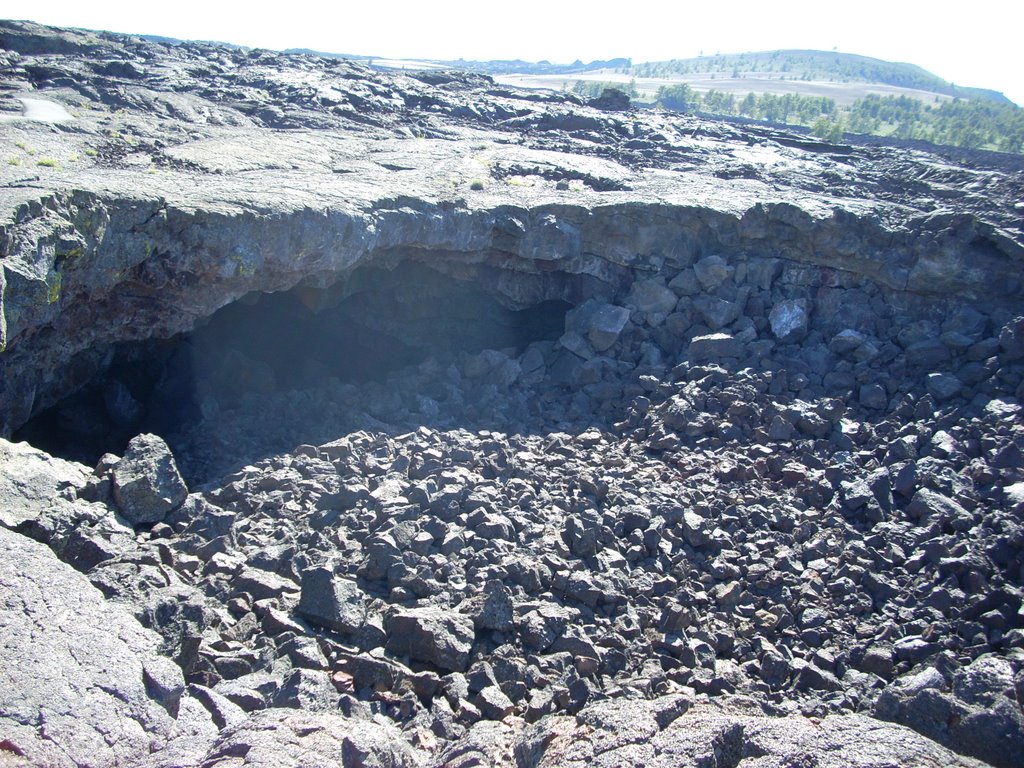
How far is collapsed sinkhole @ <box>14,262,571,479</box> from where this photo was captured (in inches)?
332

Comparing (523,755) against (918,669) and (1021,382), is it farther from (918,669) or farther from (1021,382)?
(1021,382)

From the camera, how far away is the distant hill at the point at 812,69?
78.2 meters

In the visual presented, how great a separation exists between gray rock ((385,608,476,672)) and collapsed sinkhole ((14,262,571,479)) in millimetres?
3449

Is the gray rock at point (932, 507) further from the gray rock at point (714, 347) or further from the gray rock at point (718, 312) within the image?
the gray rock at point (718, 312)

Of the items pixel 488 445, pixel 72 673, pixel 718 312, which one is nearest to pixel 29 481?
pixel 72 673

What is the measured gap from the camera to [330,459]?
781 cm

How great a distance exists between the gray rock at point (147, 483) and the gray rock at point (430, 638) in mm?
2190

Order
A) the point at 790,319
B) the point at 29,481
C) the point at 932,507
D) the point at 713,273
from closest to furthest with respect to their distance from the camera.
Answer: the point at 29,481 → the point at 932,507 → the point at 790,319 → the point at 713,273

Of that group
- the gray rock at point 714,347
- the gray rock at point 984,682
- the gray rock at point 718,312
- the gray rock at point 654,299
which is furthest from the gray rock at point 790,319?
the gray rock at point 984,682

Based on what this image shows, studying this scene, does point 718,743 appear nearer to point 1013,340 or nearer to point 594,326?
point 594,326

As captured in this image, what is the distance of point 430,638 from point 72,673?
85.2 inches

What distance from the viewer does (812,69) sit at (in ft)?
272

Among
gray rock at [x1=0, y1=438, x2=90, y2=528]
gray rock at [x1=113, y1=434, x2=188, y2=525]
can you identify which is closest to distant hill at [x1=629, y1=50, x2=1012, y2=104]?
gray rock at [x1=113, y1=434, x2=188, y2=525]

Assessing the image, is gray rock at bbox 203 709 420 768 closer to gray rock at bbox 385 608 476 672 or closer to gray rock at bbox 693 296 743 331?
gray rock at bbox 385 608 476 672
